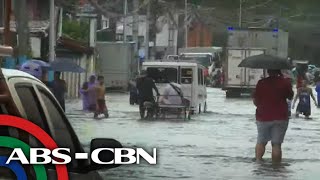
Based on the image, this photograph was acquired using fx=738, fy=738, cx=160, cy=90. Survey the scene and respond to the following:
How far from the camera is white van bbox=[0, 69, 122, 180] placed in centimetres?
248

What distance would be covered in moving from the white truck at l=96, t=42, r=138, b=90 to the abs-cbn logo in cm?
3571

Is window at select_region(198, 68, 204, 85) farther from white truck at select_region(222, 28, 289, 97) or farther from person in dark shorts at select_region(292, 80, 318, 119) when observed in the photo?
white truck at select_region(222, 28, 289, 97)

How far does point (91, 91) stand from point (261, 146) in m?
12.2

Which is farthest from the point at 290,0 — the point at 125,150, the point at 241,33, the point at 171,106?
the point at 241,33

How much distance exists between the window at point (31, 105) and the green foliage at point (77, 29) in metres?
34.1

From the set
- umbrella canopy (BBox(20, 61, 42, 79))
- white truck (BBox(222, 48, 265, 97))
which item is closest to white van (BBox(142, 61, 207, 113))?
umbrella canopy (BBox(20, 61, 42, 79))

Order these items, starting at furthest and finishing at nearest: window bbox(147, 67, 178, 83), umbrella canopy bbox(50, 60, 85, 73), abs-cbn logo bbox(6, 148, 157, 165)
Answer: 1. window bbox(147, 67, 178, 83)
2. umbrella canopy bbox(50, 60, 85, 73)
3. abs-cbn logo bbox(6, 148, 157, 165)

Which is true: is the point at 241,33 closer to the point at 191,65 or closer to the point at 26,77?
the point at 191,65

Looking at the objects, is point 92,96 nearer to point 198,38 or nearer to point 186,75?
point 186,75

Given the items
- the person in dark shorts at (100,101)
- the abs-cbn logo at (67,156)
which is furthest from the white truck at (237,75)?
the abs-cbn logo at (67,156)

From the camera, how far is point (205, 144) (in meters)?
14.6

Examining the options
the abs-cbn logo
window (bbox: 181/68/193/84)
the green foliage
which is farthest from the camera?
the green foliage

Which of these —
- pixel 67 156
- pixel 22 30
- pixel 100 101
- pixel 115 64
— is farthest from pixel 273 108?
pixel 115 64

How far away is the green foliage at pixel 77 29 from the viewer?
37312 mm
